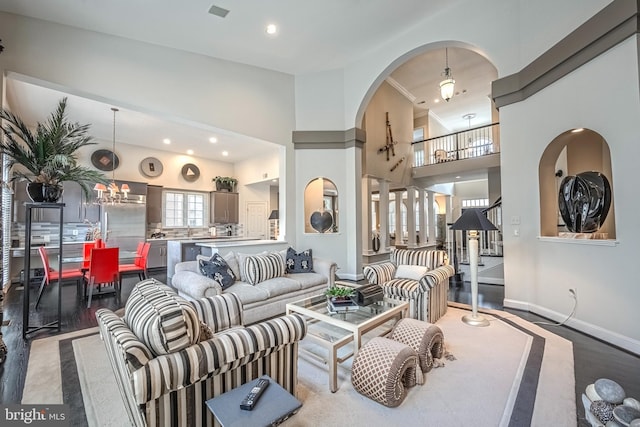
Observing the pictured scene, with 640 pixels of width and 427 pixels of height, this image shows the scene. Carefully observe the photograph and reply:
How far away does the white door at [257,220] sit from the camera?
9.49 metres

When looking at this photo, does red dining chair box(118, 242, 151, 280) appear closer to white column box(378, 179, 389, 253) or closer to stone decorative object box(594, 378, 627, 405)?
white column box(378, 179, 389, 253)

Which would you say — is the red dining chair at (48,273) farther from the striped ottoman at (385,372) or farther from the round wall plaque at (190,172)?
the round wall plaque at (190,172)

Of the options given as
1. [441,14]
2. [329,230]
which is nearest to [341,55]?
[441,14]

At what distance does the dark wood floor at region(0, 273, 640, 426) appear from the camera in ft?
7.03

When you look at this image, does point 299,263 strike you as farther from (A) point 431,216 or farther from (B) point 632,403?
(A) point 431,216

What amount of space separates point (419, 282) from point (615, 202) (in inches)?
83.0

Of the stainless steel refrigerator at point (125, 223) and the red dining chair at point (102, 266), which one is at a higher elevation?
the stainless steel refrigerator at point (125, 223)

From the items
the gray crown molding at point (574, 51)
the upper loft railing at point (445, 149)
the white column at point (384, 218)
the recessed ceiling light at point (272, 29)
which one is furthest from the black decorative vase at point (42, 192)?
the upper loft railing at point (445, 149)

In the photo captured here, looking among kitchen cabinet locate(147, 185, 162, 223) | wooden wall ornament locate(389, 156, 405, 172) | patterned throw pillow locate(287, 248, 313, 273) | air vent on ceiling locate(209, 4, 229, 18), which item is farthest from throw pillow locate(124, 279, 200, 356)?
wooden wall ornament locate(389, 156, 405, 172)

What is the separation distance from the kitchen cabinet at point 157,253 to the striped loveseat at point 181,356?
629cm

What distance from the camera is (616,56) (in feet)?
9.04

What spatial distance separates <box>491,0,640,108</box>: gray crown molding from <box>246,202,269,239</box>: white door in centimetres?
741

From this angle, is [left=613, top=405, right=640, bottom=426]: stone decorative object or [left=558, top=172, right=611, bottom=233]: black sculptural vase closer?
[left=613, top=405, right=640, bottom=426]: stone decorative object

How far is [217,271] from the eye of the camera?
3488 millimetres
